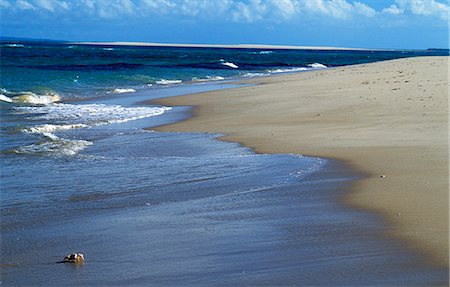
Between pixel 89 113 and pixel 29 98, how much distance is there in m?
6.78

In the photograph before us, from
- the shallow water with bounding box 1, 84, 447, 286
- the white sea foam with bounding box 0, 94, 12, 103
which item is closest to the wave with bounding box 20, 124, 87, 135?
the shallow water with bounding box 1, 84, 447, 286

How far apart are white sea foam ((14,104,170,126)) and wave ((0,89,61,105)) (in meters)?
2.51

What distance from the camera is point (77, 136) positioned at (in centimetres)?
1423

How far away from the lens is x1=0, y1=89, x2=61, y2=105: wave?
80.9 ft

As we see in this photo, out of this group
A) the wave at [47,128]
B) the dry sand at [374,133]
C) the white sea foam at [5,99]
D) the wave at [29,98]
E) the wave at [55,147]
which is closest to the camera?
the dry sand at [374,133]

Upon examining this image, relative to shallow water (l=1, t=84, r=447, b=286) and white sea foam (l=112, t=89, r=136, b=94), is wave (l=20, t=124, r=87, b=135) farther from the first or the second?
white sea foam (l=112, t=89, r=136, b=94)

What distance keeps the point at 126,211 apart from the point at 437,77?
1616 cm

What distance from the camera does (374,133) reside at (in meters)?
12.0

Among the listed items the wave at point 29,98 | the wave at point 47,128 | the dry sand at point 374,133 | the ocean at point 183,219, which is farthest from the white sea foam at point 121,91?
the ocean at point 183,219

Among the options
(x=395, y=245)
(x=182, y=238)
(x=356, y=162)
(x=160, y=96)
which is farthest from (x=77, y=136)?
(x=160, y=96)

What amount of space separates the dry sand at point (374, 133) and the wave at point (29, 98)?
459 centimetres

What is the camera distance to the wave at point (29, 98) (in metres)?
24.7

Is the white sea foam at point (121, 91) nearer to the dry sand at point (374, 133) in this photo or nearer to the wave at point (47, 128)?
the dry sand at point (374, 133)

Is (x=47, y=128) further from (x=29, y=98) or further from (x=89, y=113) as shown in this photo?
(x=29, y=98)
